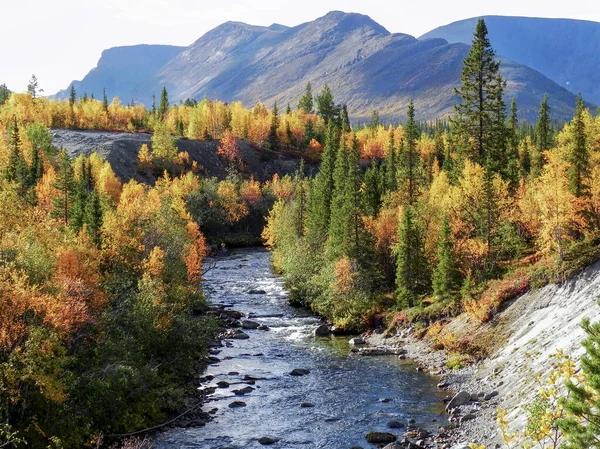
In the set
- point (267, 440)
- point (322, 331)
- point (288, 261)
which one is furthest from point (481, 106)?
point (267, 440)

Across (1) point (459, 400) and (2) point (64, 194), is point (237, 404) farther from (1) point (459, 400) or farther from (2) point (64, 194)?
(2) point (64, 194)

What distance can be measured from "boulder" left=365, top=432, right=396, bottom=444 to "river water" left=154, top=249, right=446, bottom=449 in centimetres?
52

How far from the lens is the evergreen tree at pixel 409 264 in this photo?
196 feet

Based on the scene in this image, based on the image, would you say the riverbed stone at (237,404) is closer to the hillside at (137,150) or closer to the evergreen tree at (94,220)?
the evergreen tree at (94,220)

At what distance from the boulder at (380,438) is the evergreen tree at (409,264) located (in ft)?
86.4

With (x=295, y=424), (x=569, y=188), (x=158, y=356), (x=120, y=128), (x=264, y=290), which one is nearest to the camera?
(x=295, y=424)

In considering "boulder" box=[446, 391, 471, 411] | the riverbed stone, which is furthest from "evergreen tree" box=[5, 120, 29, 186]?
Result: "boulder" box=[446, 391, 471, 411]

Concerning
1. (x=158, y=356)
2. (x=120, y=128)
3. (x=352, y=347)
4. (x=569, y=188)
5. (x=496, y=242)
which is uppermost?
(x=120, y=128)

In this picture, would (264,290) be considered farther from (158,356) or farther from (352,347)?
(158,356)

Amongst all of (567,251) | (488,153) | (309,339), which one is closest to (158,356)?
(309,339)

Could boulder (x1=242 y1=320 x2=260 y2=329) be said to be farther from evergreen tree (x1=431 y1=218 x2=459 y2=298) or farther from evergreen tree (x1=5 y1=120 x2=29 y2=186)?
evergreen tree (x1=5 y1=120 x2=29 y2=186)

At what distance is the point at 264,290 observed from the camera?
3115 inches

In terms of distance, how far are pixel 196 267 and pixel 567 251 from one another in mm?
37869

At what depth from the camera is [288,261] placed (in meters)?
77.3
